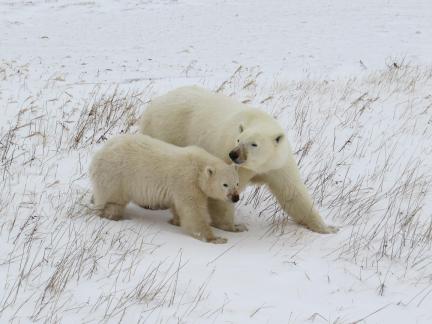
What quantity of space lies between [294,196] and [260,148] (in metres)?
0.87

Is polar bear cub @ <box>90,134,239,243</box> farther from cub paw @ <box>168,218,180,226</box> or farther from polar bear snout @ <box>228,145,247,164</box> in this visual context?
polar bear snout @ <box>228,145,247,164</box>

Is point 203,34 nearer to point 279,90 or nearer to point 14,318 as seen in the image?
point 279,90

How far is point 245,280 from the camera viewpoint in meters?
4.51

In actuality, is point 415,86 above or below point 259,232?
above

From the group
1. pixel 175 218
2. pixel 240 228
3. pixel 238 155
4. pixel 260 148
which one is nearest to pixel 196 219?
pixel 175 218

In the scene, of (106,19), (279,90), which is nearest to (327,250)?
(279,90)

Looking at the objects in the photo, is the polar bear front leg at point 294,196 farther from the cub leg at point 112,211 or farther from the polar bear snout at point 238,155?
the cub leg at point 112,211

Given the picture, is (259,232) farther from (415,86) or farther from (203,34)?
(203,34)

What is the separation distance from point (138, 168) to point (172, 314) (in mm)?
2213

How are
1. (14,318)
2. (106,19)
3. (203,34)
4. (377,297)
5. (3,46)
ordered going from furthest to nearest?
(106,19) → (203,34) → (3,46) → (377,297) → (14,318)

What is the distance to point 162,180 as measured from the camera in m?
5.77

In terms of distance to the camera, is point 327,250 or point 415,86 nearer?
point 327,250

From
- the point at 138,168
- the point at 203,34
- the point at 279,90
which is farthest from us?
the point at 203,34

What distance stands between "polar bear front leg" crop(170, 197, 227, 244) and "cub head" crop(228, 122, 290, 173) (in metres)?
0.62
